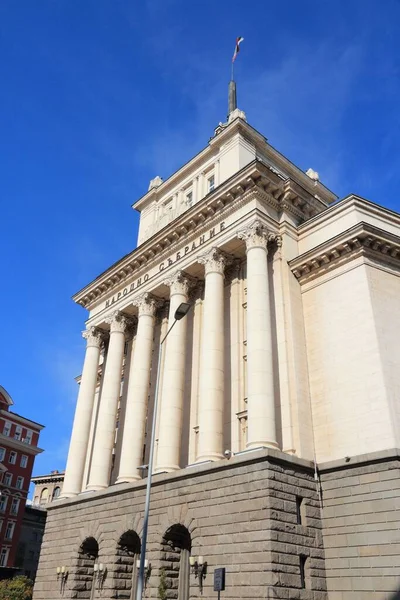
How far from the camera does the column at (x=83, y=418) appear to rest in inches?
1441

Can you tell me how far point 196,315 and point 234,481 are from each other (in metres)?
13.1

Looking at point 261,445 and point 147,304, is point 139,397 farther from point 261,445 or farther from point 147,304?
point 261,445

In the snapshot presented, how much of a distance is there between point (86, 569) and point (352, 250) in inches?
957

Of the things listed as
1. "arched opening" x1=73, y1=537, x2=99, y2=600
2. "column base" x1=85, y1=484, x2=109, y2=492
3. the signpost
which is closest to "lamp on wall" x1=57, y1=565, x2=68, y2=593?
"arched opening" x1=73, y1=537, x2=99, y2=600

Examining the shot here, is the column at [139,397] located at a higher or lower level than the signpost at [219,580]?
higher

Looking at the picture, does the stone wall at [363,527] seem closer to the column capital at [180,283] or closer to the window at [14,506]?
the column capital at [180,283]

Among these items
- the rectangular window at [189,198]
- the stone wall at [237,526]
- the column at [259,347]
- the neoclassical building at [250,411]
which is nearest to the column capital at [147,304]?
the neoclassical building at [250,411]

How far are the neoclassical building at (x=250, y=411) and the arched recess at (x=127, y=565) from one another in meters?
0.08

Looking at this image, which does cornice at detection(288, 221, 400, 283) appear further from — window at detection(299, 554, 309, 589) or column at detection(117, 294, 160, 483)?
window at detection(299, 554, 309, 589)

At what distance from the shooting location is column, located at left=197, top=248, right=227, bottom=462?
26.7 metres

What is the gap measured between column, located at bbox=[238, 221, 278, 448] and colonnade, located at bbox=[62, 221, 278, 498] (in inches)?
1.8

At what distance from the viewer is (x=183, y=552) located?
2670 centimetres

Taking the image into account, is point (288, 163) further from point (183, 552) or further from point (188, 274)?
point (183, 552)

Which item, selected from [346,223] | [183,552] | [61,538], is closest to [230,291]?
[346,223]
